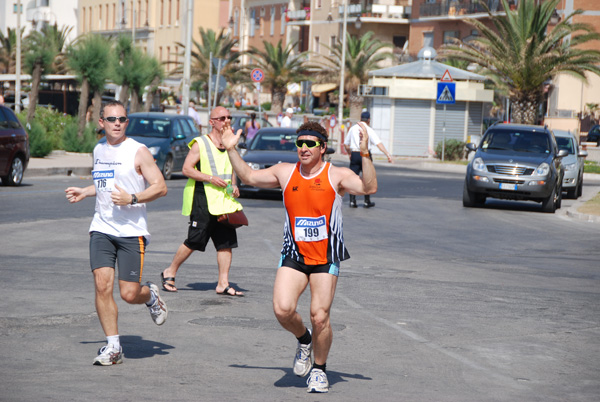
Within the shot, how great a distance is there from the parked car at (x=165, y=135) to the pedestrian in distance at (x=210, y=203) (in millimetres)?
15896

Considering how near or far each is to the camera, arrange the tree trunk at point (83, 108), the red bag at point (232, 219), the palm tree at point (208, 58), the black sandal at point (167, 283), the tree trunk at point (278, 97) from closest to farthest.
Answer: the red bag at point (232, 219) → the black sandal at point (167, 283) → the tree trunk at point (83, 108) → the tree trunk at point (278, 97) → the palm tree at point (208, 58)

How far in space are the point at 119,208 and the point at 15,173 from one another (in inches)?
617

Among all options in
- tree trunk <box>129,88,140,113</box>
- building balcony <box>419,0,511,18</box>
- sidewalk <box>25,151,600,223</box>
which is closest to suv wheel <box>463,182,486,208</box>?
sidewalk <box>25,151,600,223</box>

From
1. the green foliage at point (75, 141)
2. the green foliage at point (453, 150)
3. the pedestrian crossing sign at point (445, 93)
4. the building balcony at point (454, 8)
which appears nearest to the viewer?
the green foliage at point (75, 141)

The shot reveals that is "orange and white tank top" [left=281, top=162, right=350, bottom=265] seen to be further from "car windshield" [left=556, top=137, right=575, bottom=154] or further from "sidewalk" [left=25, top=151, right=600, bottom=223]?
"car windshield" [left=556, top=137, right=575, bottom=154]

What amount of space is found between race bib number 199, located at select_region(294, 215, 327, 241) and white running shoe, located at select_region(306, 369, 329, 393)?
84 cm

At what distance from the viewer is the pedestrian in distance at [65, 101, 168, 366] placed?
7152mm

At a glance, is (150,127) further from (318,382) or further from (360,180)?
(318,382)

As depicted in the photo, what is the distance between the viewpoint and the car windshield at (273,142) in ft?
76.8

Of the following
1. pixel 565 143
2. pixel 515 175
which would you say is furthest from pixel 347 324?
pixel 565 143

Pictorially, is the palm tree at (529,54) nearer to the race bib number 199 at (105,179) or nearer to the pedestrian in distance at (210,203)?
the pedestrian in distance at (210,203)

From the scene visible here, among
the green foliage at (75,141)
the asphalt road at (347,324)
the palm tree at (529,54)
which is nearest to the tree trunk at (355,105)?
the palm tree at (529,54)

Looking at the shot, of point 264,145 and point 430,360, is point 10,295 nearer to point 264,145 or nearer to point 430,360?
point 430,360

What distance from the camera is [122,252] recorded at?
23.9 ft
